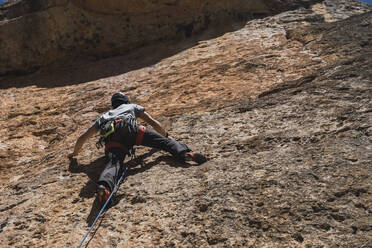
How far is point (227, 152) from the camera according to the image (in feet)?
12.5

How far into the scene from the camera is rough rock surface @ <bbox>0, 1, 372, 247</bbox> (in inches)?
105

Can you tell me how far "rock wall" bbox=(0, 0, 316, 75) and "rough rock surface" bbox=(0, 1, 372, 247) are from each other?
1.66 metres

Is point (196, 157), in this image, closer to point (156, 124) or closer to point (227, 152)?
point (227, 152)

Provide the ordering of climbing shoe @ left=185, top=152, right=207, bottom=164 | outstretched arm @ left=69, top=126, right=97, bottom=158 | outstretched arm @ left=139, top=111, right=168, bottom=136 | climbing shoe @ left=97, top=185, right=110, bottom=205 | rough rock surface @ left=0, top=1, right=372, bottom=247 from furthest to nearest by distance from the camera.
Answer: outstretched arm @ left=139, top=111, right=168, bottom=136, outstretched arm @ left=69, top=126, right=97, bottom=158, climbing shoe @ left=185, top=152, right=207, bottom=164, climbing shoe @ left=97, top=185, right=110, bottom=205, rough rock surface @ left=0, top=1, right=372, bottom=247

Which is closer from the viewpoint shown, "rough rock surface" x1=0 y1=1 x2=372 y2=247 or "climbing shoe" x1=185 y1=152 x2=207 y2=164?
"rough rock surface" x1=0 y1=1 x2=372 y2=247

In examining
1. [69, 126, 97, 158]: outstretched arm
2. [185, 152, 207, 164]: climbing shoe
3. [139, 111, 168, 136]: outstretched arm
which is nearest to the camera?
[185, 152, 207, 164]: climbing shoe

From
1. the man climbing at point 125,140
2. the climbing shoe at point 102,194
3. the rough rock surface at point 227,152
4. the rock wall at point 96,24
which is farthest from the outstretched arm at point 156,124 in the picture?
the rock wall at point 96,24

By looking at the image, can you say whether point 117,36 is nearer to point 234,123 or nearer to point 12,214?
point 234,123

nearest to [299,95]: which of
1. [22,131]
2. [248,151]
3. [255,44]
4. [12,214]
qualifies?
[248,151]

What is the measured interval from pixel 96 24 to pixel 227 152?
6502 mm

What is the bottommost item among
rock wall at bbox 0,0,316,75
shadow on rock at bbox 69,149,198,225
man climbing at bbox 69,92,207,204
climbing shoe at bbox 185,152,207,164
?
shadow on rock at bbox 69,149,198,225

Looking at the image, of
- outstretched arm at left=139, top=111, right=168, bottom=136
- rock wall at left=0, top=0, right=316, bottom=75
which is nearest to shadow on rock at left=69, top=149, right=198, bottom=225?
outstretched arm at left=139, top=111, right=168, bottom=136

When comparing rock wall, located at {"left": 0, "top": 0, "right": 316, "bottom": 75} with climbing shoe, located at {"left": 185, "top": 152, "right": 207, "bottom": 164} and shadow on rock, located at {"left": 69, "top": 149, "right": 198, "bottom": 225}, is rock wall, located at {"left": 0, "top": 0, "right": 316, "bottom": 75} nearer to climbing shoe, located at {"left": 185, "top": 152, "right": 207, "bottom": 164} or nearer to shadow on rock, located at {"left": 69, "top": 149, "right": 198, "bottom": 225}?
shadow on rock, located at {"left": 69, "top": 149, "right": 198, "bottom": 225}

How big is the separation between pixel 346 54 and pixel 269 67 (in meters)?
1.19
